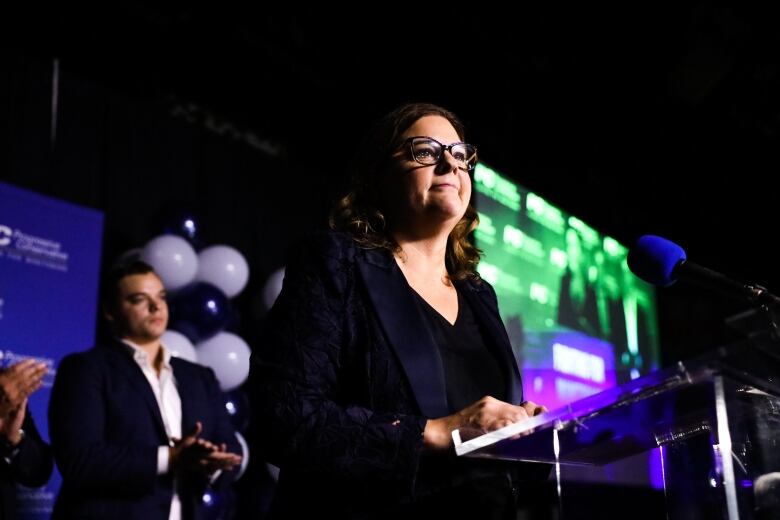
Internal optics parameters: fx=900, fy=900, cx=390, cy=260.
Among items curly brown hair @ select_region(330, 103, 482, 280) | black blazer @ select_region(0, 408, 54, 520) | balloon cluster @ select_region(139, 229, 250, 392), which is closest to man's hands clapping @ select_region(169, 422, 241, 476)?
black blazer @ select_region(0, 408, 54, 520)

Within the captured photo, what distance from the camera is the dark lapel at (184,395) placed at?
139 inches

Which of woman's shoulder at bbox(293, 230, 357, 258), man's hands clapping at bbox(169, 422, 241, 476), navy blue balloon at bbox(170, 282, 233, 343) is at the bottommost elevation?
man's hands clapping at bbox(169, 422, 241, 476)

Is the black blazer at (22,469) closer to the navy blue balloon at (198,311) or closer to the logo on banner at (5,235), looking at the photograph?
the logo on banner at (5,235)

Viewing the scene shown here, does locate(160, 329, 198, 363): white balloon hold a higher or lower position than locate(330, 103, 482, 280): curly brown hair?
higher

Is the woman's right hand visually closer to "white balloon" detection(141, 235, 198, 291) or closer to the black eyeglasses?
the black eyeglasses

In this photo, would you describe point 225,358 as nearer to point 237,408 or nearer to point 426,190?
point 237,408

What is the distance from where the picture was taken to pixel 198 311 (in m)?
4.68

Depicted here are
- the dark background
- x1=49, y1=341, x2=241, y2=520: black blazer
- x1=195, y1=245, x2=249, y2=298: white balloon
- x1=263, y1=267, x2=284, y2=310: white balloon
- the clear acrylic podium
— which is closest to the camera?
the clear acrylic podium

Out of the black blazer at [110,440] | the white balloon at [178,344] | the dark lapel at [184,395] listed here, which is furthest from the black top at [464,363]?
the white balloon at [178,344]

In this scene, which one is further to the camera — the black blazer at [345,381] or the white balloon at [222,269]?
the white balloon at [222,269]

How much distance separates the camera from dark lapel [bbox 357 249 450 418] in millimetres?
1454

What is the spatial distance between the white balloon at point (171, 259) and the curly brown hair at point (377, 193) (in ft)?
9.09

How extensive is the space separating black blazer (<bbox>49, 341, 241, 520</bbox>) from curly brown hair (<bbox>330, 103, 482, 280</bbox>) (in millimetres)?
1730

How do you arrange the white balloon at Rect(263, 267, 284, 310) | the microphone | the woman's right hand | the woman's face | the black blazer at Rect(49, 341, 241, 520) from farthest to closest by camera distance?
the white balloon at Rect(263, 267, 284, 310), the black blazer at Rect(49, 341, 241, 520), the woman's face, the microphone, the woman's right hand
